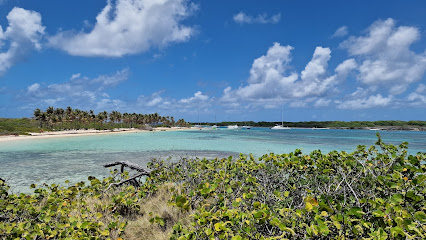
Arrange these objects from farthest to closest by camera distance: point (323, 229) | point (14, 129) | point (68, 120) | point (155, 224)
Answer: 1. point (68, 120)
2. point (14, 129)
3. point (155, 224)
4. point (323, 229)

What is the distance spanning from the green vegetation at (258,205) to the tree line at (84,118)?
100958mm

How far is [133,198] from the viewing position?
5.16 m

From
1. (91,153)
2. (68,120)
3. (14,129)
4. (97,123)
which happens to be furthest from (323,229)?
(97,123)

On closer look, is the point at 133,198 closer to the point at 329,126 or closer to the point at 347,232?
the point at 347,232

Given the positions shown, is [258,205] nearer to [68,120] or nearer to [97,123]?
[68,120]

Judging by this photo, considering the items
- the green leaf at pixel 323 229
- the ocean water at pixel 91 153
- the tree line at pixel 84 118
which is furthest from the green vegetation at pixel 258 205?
the tree line at pixel 84 118

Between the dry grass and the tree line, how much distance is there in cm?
10078

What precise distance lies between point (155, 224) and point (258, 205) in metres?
2.70

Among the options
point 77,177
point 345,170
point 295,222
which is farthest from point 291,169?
point 77,177

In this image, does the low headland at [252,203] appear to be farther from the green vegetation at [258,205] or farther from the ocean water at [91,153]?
the ocean water at [91,153]

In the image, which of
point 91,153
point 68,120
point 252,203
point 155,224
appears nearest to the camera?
point 252,203

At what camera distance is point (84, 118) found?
3959 inches

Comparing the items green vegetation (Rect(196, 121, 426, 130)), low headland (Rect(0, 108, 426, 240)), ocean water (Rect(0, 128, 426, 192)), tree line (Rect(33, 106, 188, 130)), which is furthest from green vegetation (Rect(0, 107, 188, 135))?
green vegetation (Rect(196, 121, 426, 130))

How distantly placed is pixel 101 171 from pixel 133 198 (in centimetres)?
1090
